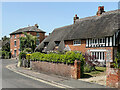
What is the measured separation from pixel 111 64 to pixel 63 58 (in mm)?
4871

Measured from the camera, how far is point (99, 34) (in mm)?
22656

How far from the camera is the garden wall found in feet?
33.4

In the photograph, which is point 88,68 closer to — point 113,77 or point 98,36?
point 113,77

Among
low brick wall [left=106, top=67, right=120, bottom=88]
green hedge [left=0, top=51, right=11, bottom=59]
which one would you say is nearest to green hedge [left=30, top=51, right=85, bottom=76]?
low brick wall [left=106, top=67, right=120, bottom=88]

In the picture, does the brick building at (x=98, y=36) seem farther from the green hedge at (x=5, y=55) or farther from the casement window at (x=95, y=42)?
the green hedge at (x=5, y=55)

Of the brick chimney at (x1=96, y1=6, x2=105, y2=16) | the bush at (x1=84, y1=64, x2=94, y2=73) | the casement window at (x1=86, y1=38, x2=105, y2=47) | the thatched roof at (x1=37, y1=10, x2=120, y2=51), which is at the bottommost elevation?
the bush at (x1=84, y1=64, x2=94, y2=73)

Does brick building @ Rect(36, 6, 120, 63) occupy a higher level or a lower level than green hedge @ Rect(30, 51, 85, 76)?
higher

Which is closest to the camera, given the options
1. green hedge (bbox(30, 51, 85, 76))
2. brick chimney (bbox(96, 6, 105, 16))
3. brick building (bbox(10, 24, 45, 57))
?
green hedge (bbox(30, 51, 85, 76))

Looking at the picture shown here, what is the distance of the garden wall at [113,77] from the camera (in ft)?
33.4

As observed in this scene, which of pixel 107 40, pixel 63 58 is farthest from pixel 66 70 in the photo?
pixel 107 40

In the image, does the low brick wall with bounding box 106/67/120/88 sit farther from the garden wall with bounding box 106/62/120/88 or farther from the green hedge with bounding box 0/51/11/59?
the green hedge with bounding box 0/51/11/59

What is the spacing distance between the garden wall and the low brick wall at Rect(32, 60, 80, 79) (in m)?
3.16

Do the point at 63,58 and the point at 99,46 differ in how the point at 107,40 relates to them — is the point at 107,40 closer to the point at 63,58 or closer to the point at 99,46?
the point at 99,46

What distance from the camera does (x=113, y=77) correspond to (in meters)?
10.4
